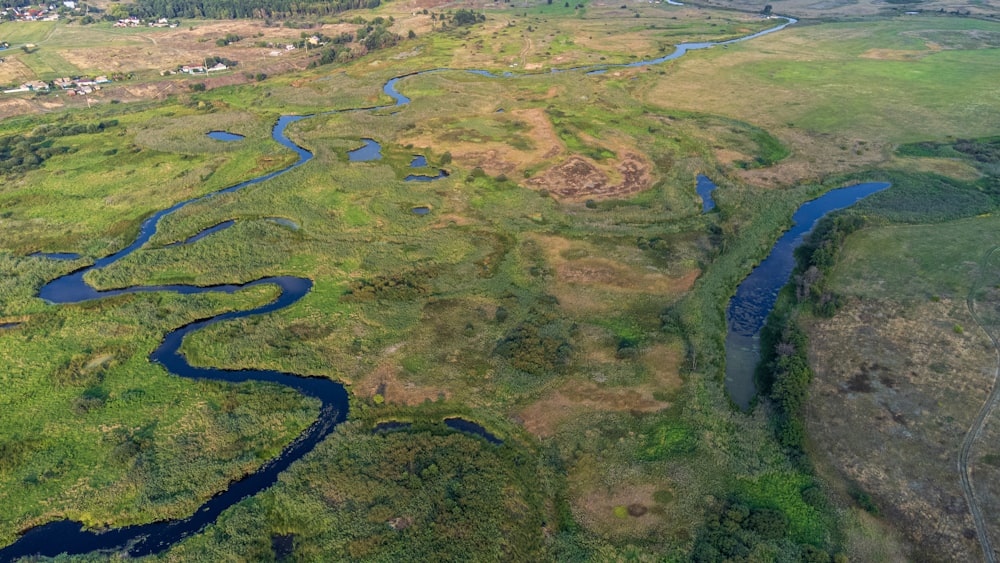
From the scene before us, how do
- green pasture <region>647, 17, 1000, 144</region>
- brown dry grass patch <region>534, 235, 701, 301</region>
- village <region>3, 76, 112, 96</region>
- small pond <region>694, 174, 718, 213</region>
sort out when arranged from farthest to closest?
1. village <region>3, 76, 112, 96</region>
2. green pasture <region>647, 17, 1000, 144</region>
3. small pond <region>694, 174, 718, 213</region>
4. brown dry grass patch <region>534, 235, 701, 301</region>

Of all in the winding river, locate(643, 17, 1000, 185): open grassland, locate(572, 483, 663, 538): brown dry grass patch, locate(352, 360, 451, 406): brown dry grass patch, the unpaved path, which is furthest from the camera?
locate(643, 17, 1000, 185): open grassland

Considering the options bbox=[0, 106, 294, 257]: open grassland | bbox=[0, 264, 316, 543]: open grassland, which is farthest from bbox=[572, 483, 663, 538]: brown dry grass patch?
bbox=[0, 106, 294, 257]: open grassland

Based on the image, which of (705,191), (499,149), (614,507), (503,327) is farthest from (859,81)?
(614,507)

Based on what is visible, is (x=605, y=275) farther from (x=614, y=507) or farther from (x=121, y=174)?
(x=121, y=174)

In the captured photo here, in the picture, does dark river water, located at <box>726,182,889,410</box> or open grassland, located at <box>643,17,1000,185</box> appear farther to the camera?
open grassland, located at <box>643,17,1000,185</box>

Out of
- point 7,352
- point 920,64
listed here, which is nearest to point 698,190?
point 7,352

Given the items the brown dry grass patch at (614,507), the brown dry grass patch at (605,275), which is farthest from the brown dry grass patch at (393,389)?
the brown dry grass patch at (605,275)

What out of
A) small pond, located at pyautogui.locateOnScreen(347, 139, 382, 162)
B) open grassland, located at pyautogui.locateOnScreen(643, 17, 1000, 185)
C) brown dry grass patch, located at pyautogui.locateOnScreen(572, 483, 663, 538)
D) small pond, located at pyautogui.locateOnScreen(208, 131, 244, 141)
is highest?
open grassland, located at pyautogui.locateOnScreen(643, 17, 1000, 185)

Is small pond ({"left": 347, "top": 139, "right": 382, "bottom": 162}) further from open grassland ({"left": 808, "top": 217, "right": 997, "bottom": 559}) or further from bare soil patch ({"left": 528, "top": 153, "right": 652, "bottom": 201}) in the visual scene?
open grassland ({"left": 808, "top": 217, "right": 997, "bottom": 559})
